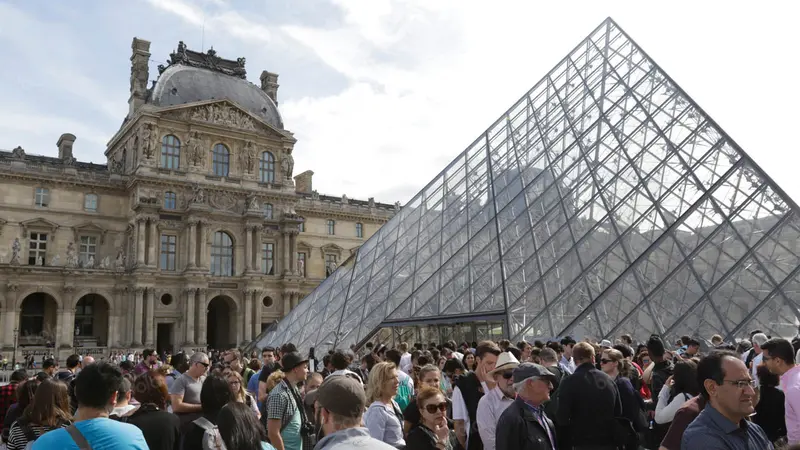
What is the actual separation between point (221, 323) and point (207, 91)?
1534 cm

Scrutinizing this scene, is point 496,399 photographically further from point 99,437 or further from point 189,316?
point 189,316

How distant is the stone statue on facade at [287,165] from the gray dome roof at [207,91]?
2825 millimetres

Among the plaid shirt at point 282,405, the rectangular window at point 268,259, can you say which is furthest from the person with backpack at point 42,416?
the rectangular window at point 268,259

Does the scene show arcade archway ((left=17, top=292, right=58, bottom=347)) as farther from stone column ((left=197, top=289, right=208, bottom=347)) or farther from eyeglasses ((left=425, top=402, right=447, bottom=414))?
eyeglasses ((left=425, top=402, right=447, bottom=414))

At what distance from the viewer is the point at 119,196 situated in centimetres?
3731

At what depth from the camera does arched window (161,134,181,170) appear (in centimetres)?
3744

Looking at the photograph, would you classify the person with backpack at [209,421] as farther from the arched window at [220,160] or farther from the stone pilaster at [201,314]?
the arched window at [220,160]

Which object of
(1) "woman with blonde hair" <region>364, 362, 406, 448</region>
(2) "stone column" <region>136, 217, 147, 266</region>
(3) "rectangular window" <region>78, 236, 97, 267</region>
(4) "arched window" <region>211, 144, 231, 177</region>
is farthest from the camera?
(4) "arched window" <region>211, 144, 231, 177</region>

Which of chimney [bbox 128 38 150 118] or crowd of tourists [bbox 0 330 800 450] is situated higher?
chimney [bbox 128 38 150 118]

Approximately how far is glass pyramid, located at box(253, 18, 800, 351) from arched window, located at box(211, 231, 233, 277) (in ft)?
54.7

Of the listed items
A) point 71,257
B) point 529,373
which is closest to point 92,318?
point 71,257

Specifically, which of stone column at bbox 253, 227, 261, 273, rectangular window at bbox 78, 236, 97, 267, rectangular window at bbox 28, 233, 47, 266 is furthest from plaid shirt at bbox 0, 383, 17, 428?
stone column at bbox 253, 227, 261, 273

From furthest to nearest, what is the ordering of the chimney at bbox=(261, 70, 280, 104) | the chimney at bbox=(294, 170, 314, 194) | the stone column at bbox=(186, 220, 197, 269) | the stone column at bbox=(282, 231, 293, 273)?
the chimney at bbox=(294, 170, 314, 194)
the chimney at bbox=(261, 70, 280, 104)
the stone column at bbox=(282, 231, 293, 273)
the stone column at bbox=(186, 220, 197, 269)

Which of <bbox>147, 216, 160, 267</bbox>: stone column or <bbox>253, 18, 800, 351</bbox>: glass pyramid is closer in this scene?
<bbox>253, 18, 800, 351</bbox>: glass pyramid
